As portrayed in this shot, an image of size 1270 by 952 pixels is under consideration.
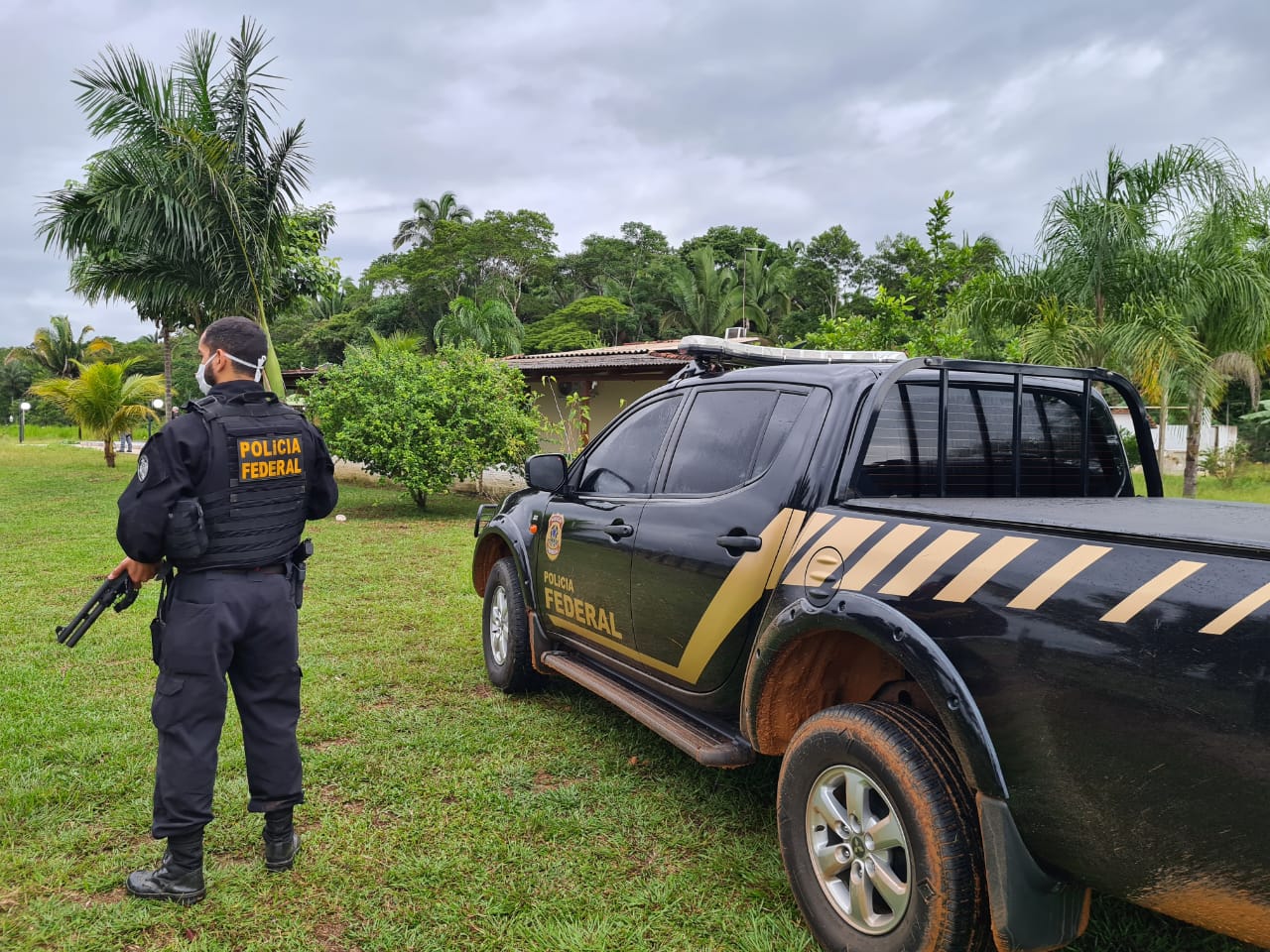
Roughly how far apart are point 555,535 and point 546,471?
312 mm

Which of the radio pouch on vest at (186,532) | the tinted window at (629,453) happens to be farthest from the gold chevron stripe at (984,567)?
the radio pouch on vest at (186,532)

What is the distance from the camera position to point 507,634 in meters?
4.93

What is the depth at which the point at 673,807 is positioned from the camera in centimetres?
362

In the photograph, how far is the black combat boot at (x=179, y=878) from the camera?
2.91 meters

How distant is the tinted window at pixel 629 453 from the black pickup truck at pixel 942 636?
0.06ft

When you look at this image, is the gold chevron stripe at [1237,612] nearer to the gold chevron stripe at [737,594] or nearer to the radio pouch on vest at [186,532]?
the gold chevron stripe at [737,594]

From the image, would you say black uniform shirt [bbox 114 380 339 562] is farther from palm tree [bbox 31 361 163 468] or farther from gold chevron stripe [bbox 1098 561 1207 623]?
palm tree [bbox 31 361 163 468]

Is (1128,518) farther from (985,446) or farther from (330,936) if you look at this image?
(330,936)

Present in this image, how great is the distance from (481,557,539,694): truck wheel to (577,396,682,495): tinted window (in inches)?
32.9

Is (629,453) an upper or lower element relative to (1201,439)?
upper

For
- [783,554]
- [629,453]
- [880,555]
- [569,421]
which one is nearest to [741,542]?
[783,554]

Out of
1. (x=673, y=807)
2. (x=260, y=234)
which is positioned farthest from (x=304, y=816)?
(x=260, y=234)

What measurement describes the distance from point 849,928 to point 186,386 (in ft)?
163

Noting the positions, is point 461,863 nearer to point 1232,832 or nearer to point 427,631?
point 1232,832
